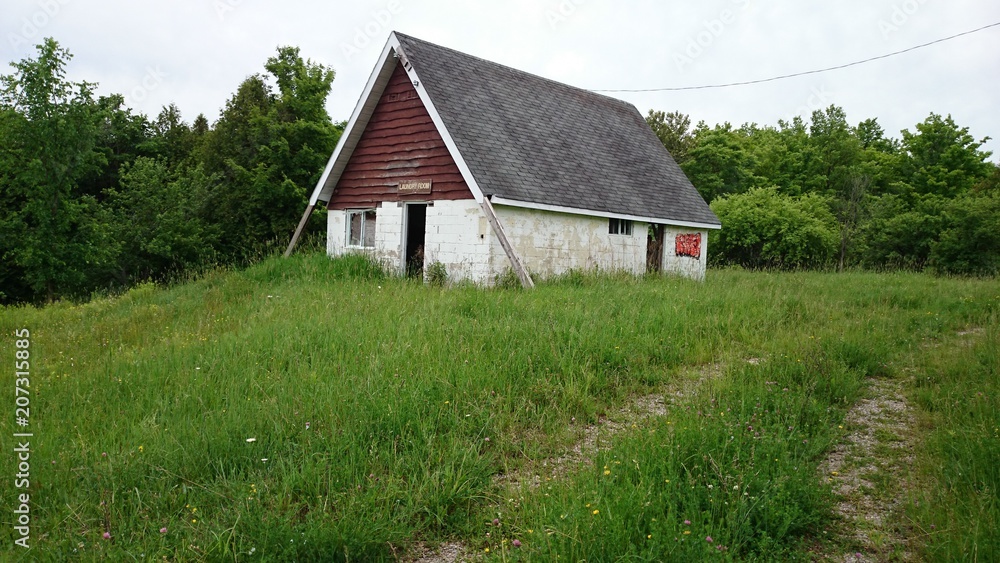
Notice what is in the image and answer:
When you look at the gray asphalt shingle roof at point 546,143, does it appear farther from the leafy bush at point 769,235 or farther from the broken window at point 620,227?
the leafy bush at point 769,235

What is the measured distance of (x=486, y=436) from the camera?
17.0 ft

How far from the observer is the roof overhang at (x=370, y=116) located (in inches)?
548

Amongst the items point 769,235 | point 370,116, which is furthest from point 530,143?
point 769,235

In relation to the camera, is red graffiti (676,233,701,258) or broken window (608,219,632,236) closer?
broken window (608,219,632,236)

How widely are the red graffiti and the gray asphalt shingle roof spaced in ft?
2.03

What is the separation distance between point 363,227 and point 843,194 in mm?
36617

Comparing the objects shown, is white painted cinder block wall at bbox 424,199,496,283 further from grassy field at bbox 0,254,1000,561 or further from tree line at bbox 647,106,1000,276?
tree line at bbox 647,106,1000,276

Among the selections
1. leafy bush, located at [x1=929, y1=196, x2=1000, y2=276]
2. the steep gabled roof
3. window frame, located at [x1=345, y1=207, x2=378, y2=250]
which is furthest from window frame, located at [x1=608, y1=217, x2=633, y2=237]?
leafy bush, located at [x1=929, y1=196, x2=1000, y2=276]

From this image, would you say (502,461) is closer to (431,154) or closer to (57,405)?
(57,405)

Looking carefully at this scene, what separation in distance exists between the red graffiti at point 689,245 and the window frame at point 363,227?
A: 9.37m

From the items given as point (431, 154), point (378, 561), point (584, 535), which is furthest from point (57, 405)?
point (431, 154)

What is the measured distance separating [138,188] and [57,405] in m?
32.7

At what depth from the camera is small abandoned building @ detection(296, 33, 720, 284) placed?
1427 cm

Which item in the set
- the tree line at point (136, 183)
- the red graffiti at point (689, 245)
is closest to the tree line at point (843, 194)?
the red graffiti at point (689, 245)
